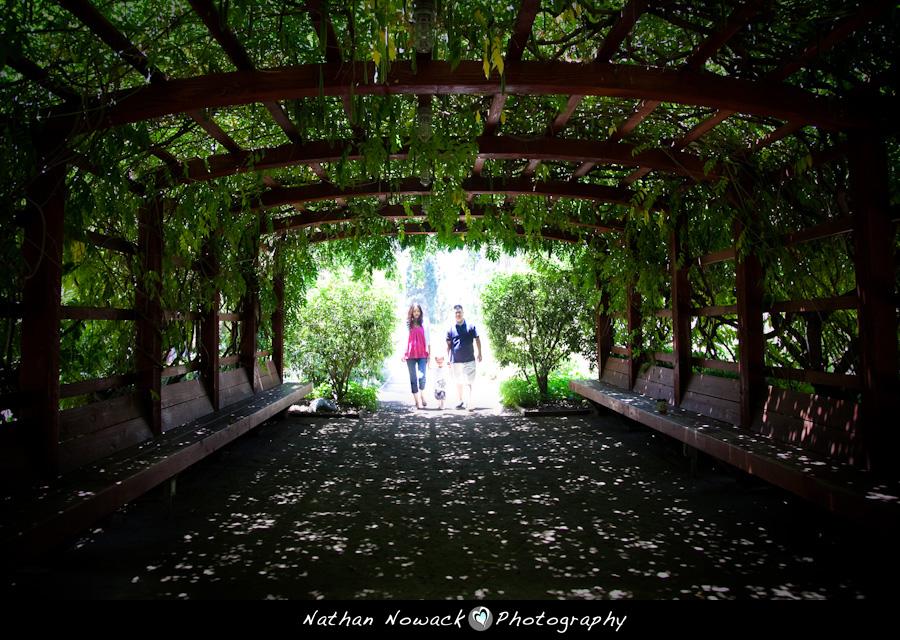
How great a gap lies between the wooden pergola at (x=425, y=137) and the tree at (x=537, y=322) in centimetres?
417

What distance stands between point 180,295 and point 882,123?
5299mm

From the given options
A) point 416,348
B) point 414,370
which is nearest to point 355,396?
point 414,370

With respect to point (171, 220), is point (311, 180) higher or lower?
higher

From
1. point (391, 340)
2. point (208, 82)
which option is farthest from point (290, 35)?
point (391, 340)

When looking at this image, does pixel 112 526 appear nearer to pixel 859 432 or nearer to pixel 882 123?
pixel 859 432

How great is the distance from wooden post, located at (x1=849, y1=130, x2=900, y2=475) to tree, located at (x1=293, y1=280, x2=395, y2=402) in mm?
7433

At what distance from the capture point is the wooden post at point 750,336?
4.54 meters

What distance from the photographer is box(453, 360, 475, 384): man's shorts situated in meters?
9.46

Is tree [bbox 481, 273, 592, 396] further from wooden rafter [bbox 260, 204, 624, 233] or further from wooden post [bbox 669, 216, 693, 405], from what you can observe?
wooden post [bbox 669, 216, 693, 405]

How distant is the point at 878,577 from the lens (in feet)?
9.37

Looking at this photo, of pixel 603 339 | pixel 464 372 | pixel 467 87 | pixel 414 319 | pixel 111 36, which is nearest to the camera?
pixel 111 36

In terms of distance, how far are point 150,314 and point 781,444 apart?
15.6ft

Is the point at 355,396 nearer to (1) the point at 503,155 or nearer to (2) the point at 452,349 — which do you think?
(2) the point at 452,349

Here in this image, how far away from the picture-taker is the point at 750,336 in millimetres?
4574
